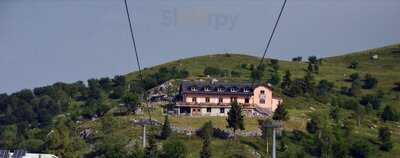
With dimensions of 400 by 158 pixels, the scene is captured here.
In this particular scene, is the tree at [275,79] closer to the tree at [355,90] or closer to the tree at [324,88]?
the tree at [324,88]

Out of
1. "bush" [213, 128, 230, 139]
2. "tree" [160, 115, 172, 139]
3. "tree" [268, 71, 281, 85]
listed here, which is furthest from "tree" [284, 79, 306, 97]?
"tree" [160, 115, 172, 139]

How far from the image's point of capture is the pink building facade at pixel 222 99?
151 meters

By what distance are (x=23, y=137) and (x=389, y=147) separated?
55635 mm

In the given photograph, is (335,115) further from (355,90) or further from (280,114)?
(355,90)

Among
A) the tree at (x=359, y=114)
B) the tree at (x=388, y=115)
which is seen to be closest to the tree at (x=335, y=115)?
the tree at (x=359, y=114)

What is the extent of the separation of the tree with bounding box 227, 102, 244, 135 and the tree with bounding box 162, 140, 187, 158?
12.8 meters

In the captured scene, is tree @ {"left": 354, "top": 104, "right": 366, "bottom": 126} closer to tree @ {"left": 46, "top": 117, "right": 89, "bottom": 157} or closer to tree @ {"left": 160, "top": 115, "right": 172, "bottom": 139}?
tree @ {"left": 160, "top": 115, "right": 172, "bottom": 139}

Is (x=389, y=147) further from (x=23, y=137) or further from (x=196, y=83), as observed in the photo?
(x=23, y=137)

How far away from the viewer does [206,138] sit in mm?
125562

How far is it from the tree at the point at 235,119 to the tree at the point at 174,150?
1278 centimetres

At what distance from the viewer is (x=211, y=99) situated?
154 meters

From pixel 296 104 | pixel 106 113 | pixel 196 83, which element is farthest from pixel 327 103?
pixel 106 113

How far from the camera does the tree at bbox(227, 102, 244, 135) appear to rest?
133 meters

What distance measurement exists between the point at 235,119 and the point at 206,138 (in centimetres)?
834
